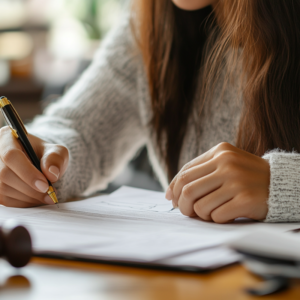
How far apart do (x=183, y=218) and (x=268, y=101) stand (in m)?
0.27

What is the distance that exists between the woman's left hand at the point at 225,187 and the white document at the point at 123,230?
0.01 m

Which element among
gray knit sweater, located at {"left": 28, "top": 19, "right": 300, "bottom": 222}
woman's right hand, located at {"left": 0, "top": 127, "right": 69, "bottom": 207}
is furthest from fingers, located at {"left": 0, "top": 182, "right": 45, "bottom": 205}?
gray knit sweater, located at {"left": 28, "top": 19, "right": 300, "bottom": 222}

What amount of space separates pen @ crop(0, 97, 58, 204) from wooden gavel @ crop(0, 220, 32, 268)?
0.77ft

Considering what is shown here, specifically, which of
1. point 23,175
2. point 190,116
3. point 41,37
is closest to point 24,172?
point 23,175

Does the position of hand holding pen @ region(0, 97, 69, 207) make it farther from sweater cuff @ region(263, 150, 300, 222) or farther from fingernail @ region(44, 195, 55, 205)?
sweater cuff @ region(263, 150, 300, 222)

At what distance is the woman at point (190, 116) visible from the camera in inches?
17.4

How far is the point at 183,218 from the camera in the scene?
45 cm

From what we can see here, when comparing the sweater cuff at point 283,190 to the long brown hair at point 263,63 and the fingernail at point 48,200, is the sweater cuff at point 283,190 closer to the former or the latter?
the long brown hair at point 263,63

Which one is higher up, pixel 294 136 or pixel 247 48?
pixel 247 48

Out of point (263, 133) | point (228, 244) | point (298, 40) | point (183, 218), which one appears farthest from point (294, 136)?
point (228, 244)

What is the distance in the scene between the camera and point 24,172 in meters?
0.52

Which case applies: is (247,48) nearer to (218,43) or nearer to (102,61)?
(218,43)

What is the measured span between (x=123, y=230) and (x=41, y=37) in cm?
269

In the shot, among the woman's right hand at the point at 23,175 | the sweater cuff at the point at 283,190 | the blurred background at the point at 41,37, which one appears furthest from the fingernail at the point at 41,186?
the blurred background at the point at 41,37
